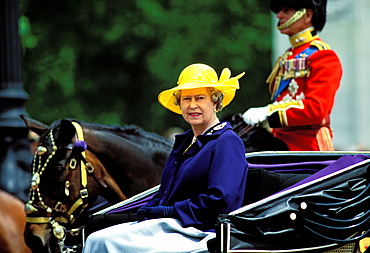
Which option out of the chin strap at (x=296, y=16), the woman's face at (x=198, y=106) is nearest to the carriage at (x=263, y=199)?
the woman's face at (x=198, y=106)

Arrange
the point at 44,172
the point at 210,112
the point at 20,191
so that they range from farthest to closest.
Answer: the point at 20,191, the point at 44,172, the point at 210,112

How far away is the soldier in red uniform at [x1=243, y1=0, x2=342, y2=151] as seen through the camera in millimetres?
5766

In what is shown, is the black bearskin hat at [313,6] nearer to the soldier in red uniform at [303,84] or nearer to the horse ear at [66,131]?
the soldier in red uniform at [303,84]

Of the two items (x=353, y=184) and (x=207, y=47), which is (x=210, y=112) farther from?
(x=207, y=47)

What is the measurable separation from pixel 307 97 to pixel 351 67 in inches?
333

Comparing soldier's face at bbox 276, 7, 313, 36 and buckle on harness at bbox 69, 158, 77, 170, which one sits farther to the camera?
soldier's face at bbox 276, 7, 313, 36

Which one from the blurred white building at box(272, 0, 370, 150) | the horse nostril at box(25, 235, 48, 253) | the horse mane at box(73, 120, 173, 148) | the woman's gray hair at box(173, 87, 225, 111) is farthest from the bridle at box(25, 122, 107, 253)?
the blurred white building at box(272, 0, 370, 150)

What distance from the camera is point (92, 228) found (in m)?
4.76

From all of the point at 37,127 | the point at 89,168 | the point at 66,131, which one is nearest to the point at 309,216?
the point at 89,168

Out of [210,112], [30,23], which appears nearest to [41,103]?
[30,23]

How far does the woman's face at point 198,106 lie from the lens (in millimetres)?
4344

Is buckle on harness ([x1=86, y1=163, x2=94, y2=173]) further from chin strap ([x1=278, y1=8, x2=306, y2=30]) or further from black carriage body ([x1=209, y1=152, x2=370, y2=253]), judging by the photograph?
chin strap ([x1=278, y1=8, x2=306, y2=30])

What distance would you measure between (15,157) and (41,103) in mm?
11253

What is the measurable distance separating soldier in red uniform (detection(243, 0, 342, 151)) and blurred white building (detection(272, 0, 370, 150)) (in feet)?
23.9
